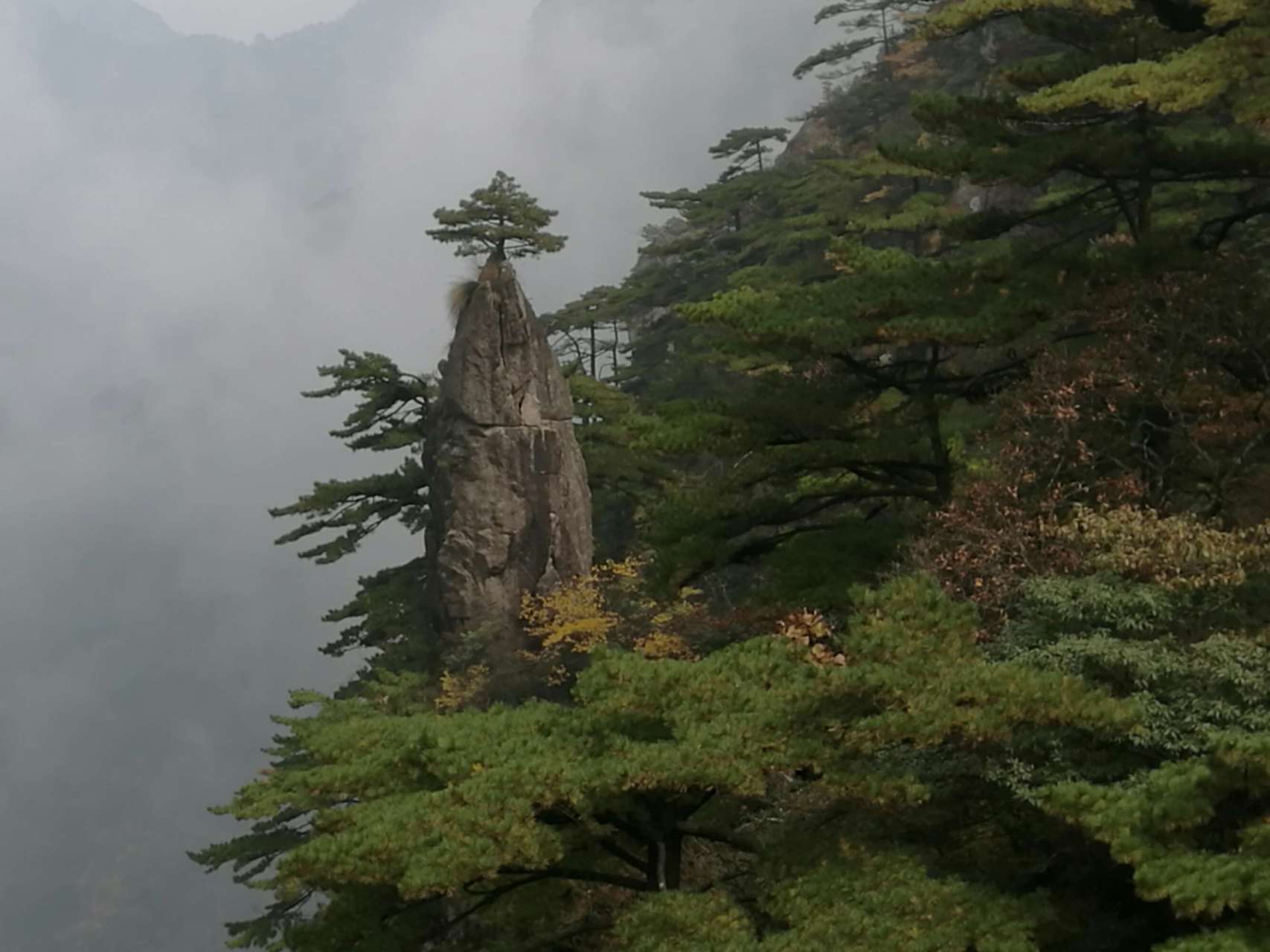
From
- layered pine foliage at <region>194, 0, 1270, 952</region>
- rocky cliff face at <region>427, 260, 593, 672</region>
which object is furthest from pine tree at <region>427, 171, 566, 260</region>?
layered pine foliage at <region>194, 0, 1270, 952</region>

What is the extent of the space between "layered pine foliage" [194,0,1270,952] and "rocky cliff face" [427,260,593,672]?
6.00m

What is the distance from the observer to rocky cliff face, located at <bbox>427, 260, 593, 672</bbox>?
1898cm

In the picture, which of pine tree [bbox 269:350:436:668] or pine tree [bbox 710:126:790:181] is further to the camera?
pine tree [bbox 710:126:790:181]

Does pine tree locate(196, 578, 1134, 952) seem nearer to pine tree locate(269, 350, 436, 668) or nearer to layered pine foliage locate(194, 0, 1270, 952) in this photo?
layered pine foliage locate(194, 0, 1270, 952)

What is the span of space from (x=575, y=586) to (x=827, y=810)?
12211 millimetres

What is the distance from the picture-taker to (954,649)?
5.79m

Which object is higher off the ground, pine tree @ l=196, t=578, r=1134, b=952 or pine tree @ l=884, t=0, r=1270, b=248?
pine tree @ l=884, t=0, r=1270, b=248

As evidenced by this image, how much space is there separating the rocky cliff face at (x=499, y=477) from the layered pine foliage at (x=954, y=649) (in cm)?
600

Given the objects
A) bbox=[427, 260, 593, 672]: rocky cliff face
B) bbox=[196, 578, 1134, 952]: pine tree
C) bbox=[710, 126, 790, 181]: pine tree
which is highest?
bbox=[710, 126, 790, 181]: pine tree

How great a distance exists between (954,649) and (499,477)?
14.1m

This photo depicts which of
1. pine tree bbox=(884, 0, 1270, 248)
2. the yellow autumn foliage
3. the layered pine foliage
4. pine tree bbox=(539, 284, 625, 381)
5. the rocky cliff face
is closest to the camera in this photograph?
the layered pine foliage

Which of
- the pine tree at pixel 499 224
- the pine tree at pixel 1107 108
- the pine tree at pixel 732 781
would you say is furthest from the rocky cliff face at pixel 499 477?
the pine tree at pixel 732 781

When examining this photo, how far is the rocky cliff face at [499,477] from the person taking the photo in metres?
19.0

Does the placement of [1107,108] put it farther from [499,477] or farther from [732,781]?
[499,477]
